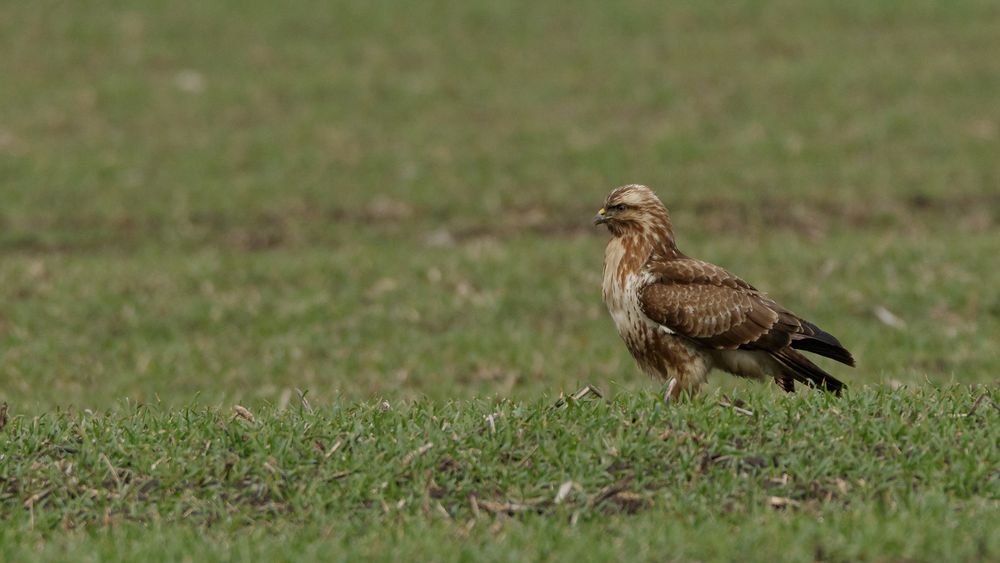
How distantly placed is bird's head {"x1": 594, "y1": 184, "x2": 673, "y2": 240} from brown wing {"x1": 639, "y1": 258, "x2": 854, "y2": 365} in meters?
0.39

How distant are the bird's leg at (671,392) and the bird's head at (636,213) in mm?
967

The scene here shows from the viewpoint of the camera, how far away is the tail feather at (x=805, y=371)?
8445 mm

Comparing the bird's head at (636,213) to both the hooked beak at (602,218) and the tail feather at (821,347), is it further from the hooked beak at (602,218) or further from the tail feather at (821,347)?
the tail feather at (821,347)

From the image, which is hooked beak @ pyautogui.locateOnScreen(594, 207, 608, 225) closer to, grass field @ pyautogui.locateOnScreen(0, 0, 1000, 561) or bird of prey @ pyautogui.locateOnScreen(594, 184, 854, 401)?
bird of prey @ pyautogui.locateOnScreen(594, 184, 854, 401)

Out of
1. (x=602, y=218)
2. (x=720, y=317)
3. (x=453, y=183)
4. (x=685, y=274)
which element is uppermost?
(x=602, y=218)

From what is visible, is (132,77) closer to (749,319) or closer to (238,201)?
(238,201)

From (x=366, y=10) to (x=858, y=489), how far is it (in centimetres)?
2264

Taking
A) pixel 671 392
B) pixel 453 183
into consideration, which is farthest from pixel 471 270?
pixel 671 392

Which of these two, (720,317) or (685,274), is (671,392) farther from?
(685,274)

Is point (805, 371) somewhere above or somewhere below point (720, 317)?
below

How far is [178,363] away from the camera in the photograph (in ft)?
42.2

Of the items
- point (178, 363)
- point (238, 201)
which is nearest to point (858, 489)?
point (178, 363)

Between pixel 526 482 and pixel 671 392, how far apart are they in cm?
156

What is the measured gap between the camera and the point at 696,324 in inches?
329
